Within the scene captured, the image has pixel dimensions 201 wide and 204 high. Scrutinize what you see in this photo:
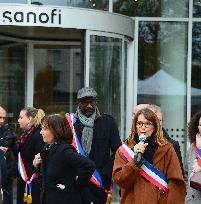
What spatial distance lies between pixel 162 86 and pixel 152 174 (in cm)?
623

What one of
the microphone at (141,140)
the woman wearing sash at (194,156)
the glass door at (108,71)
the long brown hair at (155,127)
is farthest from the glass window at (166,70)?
the microphone at (141,140)

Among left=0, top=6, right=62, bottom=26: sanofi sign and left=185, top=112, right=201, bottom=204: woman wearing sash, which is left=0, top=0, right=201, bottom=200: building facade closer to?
left=0, top=6, right=62, bottom=26: sanofi sign

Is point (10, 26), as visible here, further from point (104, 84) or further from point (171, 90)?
point (171, 90)

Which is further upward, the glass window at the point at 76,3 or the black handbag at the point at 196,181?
the glass window at the point at 76,3

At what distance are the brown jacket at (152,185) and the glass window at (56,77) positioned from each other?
20.9 ft

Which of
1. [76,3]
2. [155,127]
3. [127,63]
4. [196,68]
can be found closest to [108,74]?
[127,63]

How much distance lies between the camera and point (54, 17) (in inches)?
369

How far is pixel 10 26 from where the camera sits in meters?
9.66

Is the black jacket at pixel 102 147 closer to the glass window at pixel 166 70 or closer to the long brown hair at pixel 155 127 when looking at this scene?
the long brown hair at pixel 155 127

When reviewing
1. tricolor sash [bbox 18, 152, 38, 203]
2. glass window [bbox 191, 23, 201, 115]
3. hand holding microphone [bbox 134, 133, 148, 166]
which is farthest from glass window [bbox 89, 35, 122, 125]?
hand holding microphone [bbox 134, 133, 148, 166]

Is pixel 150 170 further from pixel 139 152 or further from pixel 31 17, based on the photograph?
pixel 31 17

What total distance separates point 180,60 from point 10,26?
3401mm

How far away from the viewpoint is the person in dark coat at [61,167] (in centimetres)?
562

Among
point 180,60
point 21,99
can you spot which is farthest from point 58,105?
point 180,60
